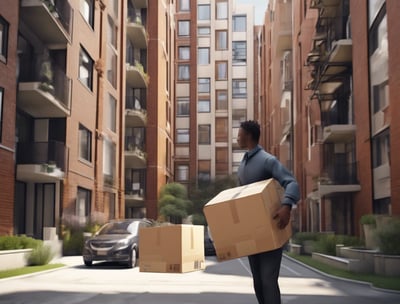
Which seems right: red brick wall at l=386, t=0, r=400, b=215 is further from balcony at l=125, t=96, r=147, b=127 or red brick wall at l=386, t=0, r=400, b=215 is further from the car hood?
balcony at l=125, t=96, r=147, b=127

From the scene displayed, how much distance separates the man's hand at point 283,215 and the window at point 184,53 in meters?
62.0

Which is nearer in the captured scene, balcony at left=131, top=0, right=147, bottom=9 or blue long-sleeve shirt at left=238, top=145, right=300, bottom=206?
blue long-sleeve shirt at left=238, top=145, right=300, bottom=206

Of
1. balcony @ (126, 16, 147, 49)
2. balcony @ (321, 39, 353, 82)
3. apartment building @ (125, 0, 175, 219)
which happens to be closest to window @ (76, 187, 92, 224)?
apartment building @ (125, 0, 175, 219)

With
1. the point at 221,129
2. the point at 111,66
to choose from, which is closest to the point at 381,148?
the point at 111,66

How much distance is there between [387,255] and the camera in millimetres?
16031

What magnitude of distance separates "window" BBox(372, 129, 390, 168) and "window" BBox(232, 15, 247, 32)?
46537mm

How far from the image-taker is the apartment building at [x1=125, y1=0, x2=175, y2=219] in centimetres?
4303

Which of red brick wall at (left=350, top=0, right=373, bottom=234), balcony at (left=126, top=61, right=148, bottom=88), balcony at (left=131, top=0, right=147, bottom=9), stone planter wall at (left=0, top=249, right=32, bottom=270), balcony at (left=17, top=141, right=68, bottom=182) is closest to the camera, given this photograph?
stone planter wall at (left=0, top=249, right=32, bottom=270)

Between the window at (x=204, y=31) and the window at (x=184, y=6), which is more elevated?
the window at (x=184, y=6)

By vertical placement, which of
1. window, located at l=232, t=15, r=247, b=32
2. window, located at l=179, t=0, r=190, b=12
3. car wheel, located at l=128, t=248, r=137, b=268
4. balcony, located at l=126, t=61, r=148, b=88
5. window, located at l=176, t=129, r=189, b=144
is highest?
window, located at l=179, t=0, r=190, b=12

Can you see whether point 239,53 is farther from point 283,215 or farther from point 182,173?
point 283,215

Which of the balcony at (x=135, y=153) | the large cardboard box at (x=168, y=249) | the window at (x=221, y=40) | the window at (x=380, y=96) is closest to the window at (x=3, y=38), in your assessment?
the window at (x=380, y=96)

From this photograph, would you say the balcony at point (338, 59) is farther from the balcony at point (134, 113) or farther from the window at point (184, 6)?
the window at point (184, 6)

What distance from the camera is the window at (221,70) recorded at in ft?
222
